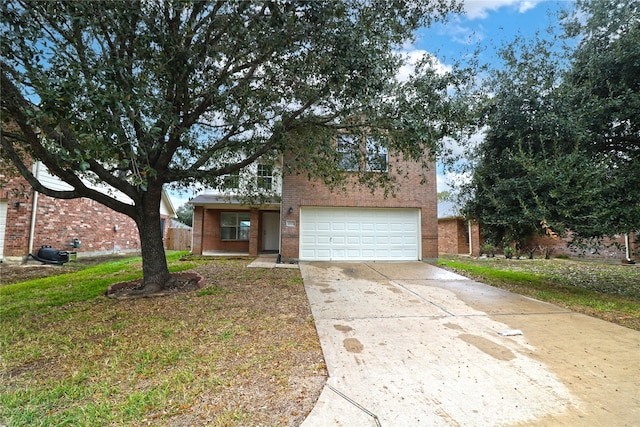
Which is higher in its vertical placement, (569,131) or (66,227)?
(569,131)

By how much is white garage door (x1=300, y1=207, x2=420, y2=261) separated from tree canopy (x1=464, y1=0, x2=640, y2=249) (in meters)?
4.40

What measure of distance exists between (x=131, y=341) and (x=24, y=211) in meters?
11.5

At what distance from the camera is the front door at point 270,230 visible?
16.3 metres

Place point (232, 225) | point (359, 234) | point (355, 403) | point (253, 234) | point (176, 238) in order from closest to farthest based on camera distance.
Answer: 1. point (355, 403)
2. point (359, 234)
3. point (253, 234)
4. point (232, 225)
5. point (176, 238)

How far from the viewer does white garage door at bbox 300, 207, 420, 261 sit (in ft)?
37.7

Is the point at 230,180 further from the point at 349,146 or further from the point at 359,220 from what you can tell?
the point at 359,220

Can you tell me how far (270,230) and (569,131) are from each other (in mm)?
13377

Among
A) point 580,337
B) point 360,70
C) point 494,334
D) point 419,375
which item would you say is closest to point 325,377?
point 419,375

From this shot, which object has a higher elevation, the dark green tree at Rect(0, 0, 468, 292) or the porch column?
the dark green tree at Rect(0, 0, 468, 292)

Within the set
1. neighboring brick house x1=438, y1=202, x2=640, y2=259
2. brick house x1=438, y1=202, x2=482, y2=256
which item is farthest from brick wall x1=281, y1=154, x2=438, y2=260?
brick house x1=438, y1=202, x2=482, y2=256

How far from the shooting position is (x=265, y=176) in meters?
11.5

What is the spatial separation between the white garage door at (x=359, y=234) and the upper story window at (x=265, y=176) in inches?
73.3

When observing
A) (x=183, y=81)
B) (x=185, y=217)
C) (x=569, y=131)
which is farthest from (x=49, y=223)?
(x=185, y=217)

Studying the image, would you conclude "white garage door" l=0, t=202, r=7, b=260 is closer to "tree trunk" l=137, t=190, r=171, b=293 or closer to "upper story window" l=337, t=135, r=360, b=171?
"tree trunk" l=137, t=190, r=171, b=293
